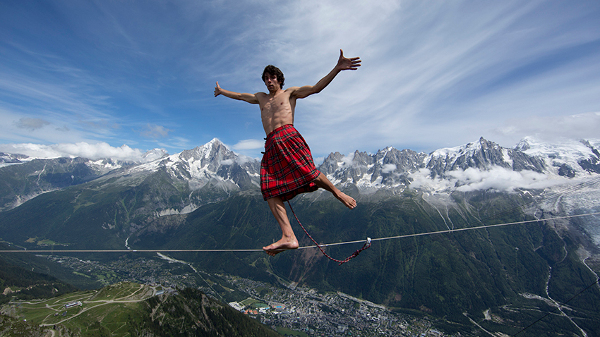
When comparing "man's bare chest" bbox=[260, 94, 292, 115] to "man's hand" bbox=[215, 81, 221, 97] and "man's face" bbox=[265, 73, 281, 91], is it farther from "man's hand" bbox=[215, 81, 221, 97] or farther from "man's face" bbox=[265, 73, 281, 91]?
"man's hand" bbox=[215, 81, 221, 97]

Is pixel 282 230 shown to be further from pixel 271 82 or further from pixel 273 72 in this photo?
pixel 273 72

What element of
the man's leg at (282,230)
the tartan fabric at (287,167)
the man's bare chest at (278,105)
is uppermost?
the man's bare chest at (278,105)

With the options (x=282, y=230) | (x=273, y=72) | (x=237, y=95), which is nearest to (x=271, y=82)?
(x=273, y=72)

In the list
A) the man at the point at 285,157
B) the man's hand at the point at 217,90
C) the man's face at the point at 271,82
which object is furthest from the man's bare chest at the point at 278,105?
the man's hand at the point at 217,90

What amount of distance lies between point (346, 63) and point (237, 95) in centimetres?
286

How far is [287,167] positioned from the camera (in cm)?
556

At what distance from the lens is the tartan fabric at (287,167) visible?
5395 millimetres

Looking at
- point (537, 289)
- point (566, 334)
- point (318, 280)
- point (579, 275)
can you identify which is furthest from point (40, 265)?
point (579, 275)

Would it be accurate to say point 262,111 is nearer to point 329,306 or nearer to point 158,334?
point 158,334

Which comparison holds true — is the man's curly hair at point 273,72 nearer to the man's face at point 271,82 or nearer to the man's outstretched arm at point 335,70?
the man's face at point 271,82

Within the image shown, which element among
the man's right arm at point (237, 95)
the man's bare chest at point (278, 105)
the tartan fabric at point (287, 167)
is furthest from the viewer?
the man's right arm at point (237, 95)

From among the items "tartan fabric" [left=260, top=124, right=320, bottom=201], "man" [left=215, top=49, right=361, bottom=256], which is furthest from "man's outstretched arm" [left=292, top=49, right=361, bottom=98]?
"tartan fabric" [left=260, top=124, right=320, bottom=201]

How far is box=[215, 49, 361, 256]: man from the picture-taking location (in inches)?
213

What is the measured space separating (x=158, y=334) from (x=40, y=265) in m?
178
